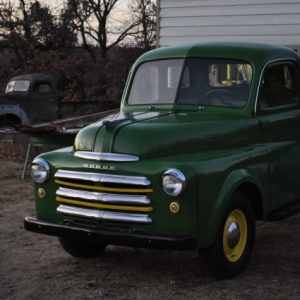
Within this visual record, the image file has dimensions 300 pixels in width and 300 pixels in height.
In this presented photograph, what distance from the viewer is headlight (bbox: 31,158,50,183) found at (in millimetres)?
5121

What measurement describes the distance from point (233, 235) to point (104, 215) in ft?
3.34

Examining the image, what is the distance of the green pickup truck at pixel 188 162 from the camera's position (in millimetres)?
4656

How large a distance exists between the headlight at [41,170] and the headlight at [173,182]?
104 centimetres

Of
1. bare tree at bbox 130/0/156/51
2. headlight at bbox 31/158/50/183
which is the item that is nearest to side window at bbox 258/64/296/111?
headlight at bbox 31/158/50/183

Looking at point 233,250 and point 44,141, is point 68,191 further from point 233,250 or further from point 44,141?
point 44,141

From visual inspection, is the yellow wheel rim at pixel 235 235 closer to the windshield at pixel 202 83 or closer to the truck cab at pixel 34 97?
the windshield at pixel 202 83

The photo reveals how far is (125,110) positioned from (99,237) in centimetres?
159

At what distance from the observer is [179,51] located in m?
5.96

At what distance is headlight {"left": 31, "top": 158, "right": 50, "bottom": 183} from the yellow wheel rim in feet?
4.75

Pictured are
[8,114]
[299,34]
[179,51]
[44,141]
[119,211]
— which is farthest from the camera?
[8,114]

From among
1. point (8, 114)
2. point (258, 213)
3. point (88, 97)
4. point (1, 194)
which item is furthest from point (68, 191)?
point (88, 97)

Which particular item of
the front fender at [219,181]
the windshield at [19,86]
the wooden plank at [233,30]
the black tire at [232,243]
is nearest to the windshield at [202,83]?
the front fender at [219,181]

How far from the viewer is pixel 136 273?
5281 mm

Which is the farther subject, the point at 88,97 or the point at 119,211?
the point at 88,97
